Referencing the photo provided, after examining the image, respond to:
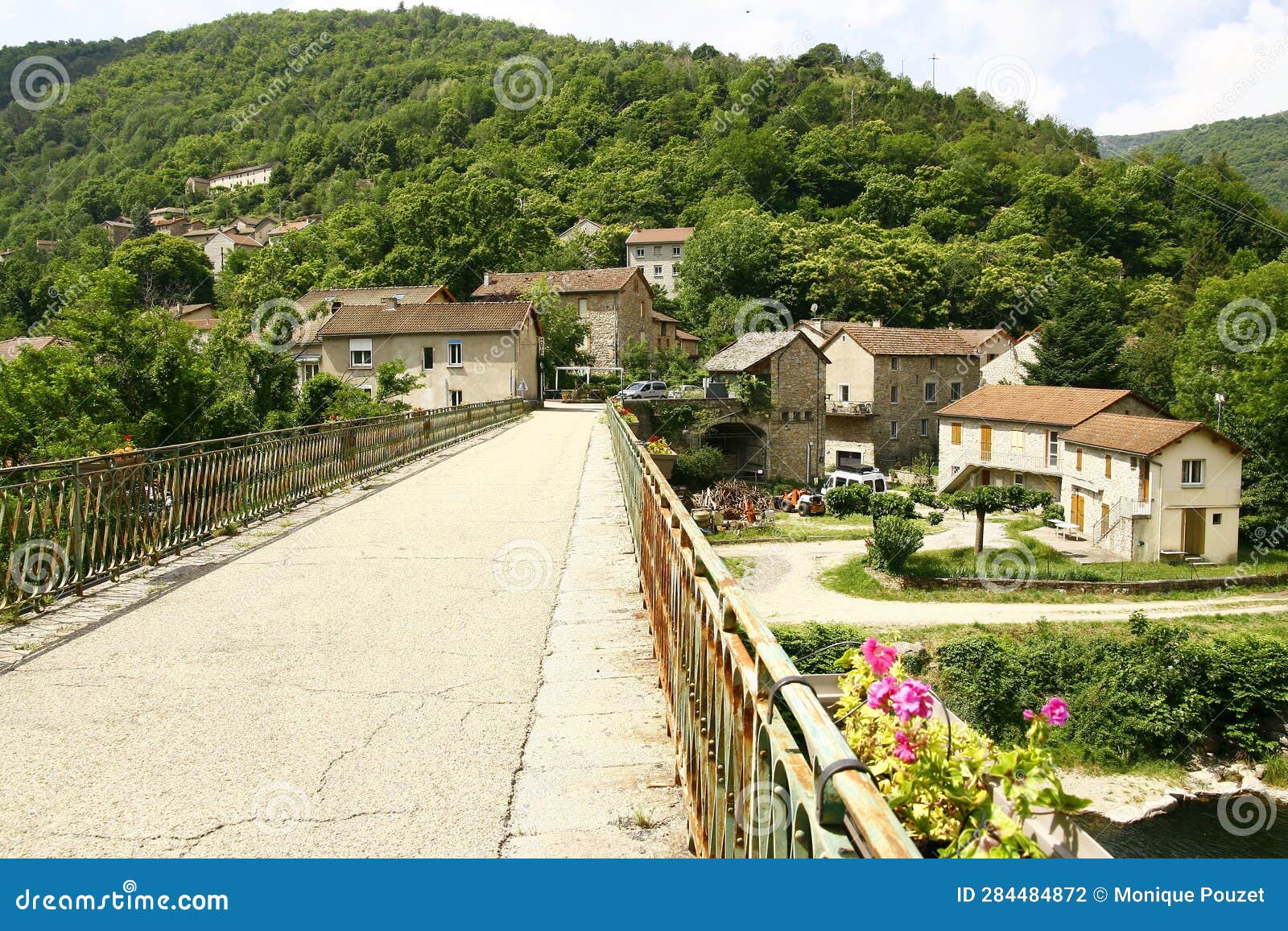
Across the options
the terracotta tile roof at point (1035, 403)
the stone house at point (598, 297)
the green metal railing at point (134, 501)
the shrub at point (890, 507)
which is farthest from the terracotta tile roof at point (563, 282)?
the green metal railing at point (134, 501)

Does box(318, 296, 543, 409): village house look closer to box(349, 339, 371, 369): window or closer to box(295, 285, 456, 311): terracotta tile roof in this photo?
box(349, 339, 371, 369): window

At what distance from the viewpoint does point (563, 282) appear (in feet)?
243

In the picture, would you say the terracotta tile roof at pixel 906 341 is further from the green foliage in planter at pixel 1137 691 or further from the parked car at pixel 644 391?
the green foliage in planter at pixel 1137 691

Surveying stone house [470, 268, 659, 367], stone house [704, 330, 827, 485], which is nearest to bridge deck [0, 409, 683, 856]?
stone house [704, 330, 827, 485]

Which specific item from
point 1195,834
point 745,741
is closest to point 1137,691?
point 1195,834

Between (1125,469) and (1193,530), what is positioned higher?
(1125,469)

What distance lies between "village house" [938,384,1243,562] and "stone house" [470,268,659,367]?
31728mm

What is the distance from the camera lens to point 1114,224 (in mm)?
96812

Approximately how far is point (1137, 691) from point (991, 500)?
48.1ft

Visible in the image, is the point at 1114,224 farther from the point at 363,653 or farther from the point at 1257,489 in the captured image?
the point at 363,653

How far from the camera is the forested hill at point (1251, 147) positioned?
319ft

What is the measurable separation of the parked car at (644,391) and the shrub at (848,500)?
12211 millimetres

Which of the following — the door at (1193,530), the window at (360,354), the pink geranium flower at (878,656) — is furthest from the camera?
the window at (360,354)

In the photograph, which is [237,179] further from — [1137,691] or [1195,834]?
[1195,834]
